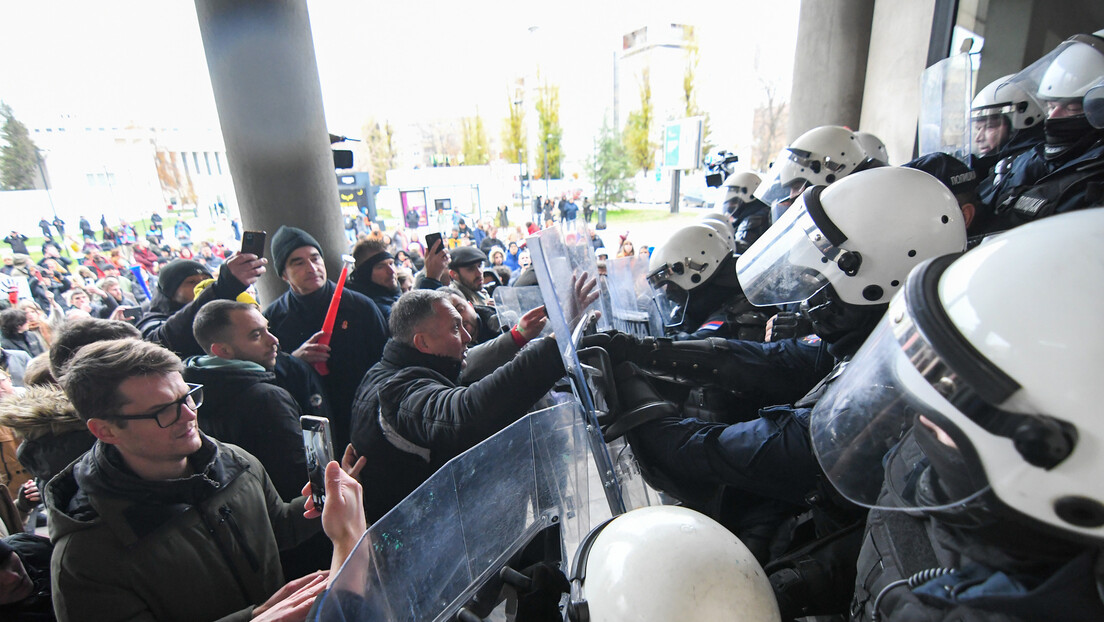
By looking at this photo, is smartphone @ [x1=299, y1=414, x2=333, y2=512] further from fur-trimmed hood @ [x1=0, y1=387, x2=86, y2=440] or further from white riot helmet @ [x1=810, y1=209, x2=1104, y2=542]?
white riot helmet @ [x1=810, y1=209, x2=1104, y2=542]

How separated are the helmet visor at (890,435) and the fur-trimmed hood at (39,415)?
2405 millimetres

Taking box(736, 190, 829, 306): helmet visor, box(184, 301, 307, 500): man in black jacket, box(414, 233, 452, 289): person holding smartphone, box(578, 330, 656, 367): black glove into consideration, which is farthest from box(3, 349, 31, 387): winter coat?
box(736, 190, 829, 306): helmet visor

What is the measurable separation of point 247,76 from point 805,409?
4445 millimetres

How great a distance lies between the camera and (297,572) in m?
1.78

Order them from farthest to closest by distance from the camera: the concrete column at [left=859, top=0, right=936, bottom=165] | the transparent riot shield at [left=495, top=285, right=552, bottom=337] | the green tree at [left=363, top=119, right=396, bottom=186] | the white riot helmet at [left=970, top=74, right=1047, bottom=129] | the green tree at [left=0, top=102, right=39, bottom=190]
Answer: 1. the green tree at [left=363, top=119, right=396, bottom=186]
2. the concrete column at [left=859, top=0, right=936, bottom=165]
3. the green tree at [left=0, top=102, right=39, bottom=190]
4. the white riot helmet at [left=970, top=74, right=1047, bottom=129]
5. the transparent riot shield at [left=495, top=285, right=552, bottom=337]

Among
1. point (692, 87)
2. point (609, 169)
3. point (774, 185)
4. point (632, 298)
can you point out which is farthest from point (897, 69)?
point (609, 169)

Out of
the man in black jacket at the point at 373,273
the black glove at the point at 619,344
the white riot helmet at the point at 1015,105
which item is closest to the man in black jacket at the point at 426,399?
the black glove at the point at 619,344

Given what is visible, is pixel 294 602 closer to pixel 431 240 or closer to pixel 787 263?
pixel 787 263

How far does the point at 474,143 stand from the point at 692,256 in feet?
51.5

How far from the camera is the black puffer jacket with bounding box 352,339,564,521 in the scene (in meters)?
1.54

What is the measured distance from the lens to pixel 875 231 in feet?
5.48

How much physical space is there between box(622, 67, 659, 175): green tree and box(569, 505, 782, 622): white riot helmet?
15.9 metres

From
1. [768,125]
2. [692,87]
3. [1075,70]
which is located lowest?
[1075,70]

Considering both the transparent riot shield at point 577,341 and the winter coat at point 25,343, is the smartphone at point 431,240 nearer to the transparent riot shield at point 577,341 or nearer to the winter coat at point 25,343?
the transparent riot shield at point 577,341
